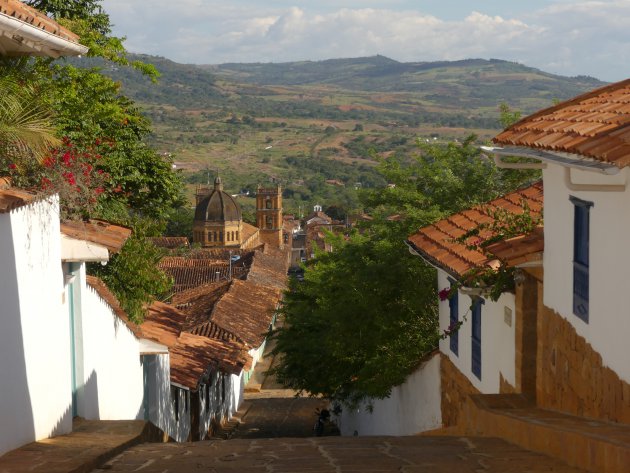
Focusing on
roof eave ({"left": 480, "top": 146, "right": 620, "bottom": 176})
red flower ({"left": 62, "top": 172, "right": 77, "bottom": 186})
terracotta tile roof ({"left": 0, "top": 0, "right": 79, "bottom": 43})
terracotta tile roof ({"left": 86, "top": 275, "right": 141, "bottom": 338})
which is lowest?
terracotta tile roof ({"left": 86, "top": 275, "right": 141, "bottom": 338})

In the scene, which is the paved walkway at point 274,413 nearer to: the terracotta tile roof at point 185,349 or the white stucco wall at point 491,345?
the terracotta tile roof at point 185,349

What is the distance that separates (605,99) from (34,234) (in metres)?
5.19

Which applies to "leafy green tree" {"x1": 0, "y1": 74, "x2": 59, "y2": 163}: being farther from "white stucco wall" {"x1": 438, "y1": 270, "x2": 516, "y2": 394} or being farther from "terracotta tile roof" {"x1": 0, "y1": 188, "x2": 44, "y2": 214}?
"white stucco wall" {"x1": 438, "y1": 270, "x2": 516, "y2": 394}

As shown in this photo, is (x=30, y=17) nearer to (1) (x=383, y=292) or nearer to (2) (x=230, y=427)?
(1) (x=383, y=292)

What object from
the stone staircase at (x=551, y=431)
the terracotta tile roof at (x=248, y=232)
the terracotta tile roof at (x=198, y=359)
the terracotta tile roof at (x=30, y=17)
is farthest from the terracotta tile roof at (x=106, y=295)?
the terracotta tile roof at (x=248, y=232)

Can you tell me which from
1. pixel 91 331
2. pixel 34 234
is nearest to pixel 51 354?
pixel 34 234

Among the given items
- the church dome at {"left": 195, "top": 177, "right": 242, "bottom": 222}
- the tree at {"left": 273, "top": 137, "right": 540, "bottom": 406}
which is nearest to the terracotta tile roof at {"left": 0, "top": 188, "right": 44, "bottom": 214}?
the tree at {"left": 273, "top": 137, "right": 540, "bottom": 406}

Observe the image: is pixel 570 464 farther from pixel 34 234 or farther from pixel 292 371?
pixel 292 371

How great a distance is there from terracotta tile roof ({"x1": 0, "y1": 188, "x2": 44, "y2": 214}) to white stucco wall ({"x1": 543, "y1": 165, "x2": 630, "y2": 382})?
4329 mm

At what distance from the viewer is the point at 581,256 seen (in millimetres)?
8570

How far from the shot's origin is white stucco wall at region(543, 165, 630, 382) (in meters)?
7.26

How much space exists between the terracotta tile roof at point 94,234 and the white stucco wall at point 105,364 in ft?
1.54

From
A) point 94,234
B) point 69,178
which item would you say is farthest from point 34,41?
point 94,234

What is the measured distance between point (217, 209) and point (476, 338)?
3530 inches
